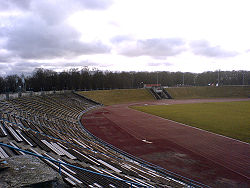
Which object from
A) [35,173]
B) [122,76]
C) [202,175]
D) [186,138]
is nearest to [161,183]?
[202,175]

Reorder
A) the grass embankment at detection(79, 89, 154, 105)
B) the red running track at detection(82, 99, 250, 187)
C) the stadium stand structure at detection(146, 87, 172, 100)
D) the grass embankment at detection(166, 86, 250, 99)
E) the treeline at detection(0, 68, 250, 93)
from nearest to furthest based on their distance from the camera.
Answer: the red running track at detection(82, 99, 250, 187) → the grass embankment at detection(79, 89, 154, 105) → the stadium stand structure at detection(146, 87, 172, 100) → the grass embankment at detection(166, 86, 250, 99) → the treeline at detection(0, 68, 250, 93)

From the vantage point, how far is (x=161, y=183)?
40.9 feet

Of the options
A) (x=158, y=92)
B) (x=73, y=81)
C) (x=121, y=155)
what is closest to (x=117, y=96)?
(x=158, y=92)

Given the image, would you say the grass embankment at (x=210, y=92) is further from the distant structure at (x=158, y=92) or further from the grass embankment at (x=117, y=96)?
the grass embankment at (x=117, y=96)

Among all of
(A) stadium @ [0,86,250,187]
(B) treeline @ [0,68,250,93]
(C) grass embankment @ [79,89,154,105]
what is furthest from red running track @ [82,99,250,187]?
(B) treeline @ [0,68,250,93]

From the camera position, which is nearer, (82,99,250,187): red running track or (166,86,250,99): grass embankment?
(82,99,250,187): red running track

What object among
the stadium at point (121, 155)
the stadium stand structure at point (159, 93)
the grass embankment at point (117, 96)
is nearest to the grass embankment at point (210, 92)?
the stadium stand structure at point (159, 93)

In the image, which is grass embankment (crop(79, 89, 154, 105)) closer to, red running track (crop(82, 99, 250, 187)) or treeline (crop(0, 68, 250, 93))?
treeline (crop(0, 68, 250, 93))

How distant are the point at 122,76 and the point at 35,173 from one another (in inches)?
4664

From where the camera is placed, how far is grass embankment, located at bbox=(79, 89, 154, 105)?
212ft

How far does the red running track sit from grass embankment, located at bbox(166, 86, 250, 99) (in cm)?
5657

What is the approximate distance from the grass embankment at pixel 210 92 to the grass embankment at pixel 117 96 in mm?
15102

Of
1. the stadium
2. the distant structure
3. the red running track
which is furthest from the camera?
the distant structure

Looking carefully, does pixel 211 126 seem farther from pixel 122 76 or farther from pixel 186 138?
pixel 122 76
